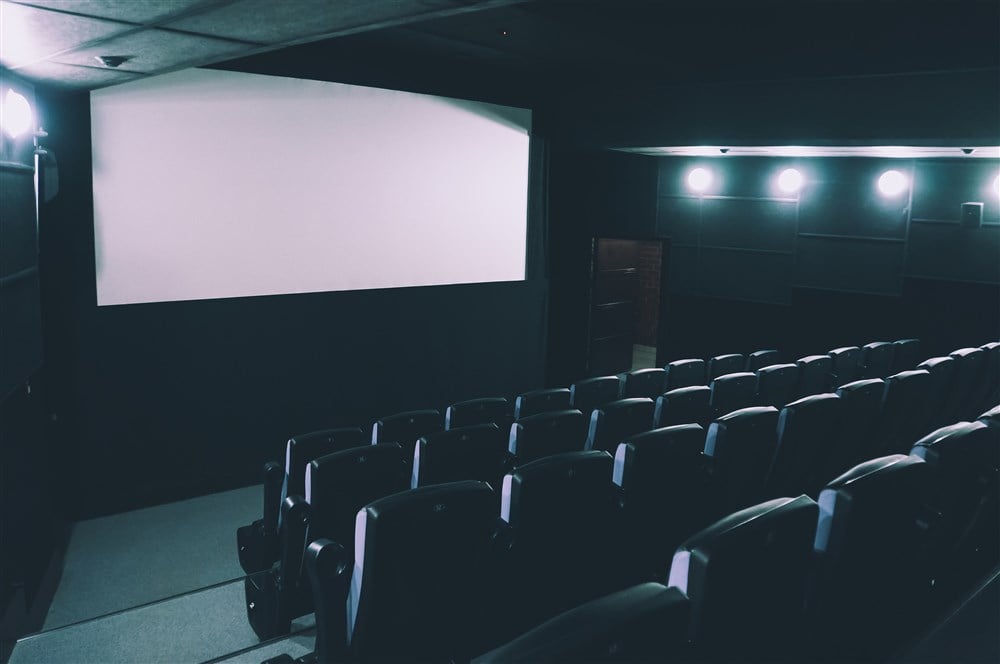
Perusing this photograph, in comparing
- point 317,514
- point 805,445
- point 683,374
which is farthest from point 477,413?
point 683,374

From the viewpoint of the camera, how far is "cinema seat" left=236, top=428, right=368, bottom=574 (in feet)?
12.6

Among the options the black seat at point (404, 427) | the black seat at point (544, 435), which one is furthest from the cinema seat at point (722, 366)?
the black seat at point (404, 427)

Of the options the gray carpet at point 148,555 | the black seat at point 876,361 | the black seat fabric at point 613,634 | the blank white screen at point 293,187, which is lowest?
the gray carpet at point 148,555

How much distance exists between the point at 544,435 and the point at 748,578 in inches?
86.9

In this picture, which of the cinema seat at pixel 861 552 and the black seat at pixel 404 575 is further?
the cinema seat at pixel 861 552

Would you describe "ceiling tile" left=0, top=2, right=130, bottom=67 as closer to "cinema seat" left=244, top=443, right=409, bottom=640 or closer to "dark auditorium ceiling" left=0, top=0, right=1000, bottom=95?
"dark auditorium ceiling" left=0, top=0, right=1000, bottom=95

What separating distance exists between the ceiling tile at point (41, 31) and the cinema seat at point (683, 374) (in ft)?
15.9

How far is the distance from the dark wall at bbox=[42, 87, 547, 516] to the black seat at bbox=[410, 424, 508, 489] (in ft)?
10.3

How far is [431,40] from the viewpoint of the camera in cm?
625

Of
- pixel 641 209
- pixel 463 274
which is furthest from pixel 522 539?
pixel 641 209

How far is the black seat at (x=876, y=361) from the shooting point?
7129 millimetres

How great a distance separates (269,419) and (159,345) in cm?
117

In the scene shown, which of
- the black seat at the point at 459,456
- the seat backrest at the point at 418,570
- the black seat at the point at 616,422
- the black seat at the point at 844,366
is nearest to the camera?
the seat backrest at the point at 418,570

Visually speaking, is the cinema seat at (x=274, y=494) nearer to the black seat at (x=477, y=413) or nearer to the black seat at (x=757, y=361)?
the black seat at (x=477, y=413)
